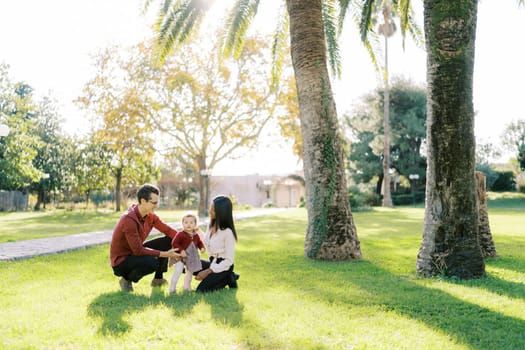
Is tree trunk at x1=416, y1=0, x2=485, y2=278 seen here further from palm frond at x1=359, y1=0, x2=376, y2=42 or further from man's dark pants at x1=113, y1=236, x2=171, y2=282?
man's dark pants at x1=113, y1=236, x2=171, y2=282

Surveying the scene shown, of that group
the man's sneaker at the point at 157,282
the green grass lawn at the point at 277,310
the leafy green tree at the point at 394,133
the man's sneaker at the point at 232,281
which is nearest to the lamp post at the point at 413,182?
the leafy green tree at the point at 394,133

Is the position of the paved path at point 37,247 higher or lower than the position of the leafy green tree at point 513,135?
lower

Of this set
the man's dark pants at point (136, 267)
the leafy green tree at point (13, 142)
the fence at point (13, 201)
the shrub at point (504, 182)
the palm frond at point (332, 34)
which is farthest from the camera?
the shrub at point (504, 182)

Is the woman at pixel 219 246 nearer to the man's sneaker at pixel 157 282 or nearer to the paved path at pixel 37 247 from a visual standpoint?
the man's sneaker at pixel 157 282

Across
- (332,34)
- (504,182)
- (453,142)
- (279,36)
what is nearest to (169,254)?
(453,142)

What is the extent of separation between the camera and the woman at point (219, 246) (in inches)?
226

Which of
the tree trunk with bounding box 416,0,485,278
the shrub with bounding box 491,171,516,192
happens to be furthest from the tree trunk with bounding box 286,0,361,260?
the shrub with bounding box 491,171,516,192

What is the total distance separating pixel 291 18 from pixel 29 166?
29.8 meters

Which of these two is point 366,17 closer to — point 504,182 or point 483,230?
point 483,230

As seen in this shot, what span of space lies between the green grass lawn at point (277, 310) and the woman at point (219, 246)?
0.23 m

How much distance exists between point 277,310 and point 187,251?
1.46 m

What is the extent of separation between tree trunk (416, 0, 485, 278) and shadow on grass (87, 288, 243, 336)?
10.1 feet

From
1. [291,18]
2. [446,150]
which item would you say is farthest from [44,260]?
[446,150]

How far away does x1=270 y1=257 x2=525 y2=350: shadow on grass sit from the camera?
3990mm
